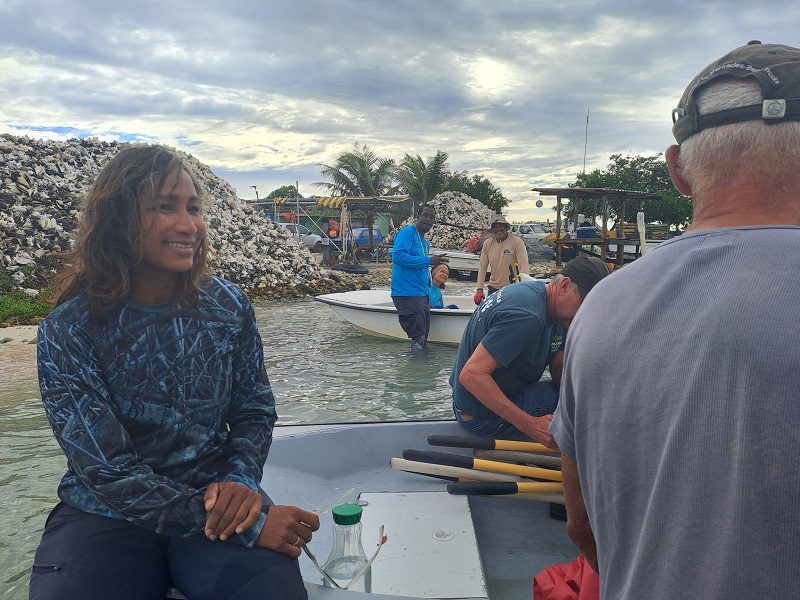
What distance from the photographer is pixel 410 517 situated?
285 centimetres

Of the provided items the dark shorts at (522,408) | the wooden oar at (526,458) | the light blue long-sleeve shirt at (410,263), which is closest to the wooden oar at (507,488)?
the wooden oar at (526,458)

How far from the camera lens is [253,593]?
64.3 inches

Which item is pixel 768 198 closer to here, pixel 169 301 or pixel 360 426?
pixel 169 301

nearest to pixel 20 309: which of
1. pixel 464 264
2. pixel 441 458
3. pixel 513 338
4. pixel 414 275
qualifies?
pixel 414 275

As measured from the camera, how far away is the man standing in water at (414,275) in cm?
786

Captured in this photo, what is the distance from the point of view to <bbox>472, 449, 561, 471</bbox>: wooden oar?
3.01m

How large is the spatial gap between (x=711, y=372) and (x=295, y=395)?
6686 millimetres

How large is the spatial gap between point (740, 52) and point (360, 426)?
2.96 meters

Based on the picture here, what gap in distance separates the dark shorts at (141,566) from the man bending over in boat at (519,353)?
152cm

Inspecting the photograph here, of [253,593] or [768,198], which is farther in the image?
[253,593]

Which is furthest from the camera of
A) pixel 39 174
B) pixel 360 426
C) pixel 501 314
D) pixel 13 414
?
pixel 39 174

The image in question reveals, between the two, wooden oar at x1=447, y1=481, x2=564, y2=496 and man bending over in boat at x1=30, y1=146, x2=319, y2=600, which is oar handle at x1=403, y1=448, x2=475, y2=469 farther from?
man bending over in boat at x1=30, y1=146, x2=319, y2=600

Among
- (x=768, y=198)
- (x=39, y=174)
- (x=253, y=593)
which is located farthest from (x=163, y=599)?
(x=39, y=174)

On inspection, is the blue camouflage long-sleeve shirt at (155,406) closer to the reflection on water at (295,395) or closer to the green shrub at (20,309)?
the reflection on water at (295,395)
